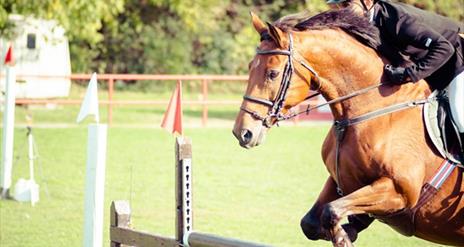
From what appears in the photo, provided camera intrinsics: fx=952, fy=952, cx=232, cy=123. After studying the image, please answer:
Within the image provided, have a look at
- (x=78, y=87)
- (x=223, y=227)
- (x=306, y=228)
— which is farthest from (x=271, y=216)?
(x=78, y=87)

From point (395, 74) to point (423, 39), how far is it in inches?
11.5

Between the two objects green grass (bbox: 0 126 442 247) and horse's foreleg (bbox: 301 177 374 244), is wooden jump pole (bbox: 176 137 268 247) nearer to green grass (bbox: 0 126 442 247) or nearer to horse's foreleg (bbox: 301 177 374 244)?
horse's foreleg (bbox: 301 177 374 244)

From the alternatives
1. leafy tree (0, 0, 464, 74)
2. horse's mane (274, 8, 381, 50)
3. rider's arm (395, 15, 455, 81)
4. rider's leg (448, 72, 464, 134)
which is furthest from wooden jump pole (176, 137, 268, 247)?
leafy tree (0, 0, 464, 74)

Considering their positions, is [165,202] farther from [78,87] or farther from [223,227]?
[78,87]

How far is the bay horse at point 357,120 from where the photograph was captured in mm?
6004

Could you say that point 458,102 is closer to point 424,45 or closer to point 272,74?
point 424,45

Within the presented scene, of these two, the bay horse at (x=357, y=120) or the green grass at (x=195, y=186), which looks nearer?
the bay horse at (x=357, y=120)

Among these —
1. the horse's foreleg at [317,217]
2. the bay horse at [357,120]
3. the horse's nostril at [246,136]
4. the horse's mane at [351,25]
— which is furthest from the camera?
the horse's foreleg at [317,217]

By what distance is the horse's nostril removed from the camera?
5777mm

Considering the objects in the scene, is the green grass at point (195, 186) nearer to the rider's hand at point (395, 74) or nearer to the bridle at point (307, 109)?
the bridle at point (307, 109)

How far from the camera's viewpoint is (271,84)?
5.98m

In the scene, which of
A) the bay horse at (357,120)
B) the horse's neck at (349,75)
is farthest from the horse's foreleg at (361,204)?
the horse's neck at (349,75)

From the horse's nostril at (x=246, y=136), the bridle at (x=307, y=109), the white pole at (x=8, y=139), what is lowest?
the white pole at (x=8, y=139)

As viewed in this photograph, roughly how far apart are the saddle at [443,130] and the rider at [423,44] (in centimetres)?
7
